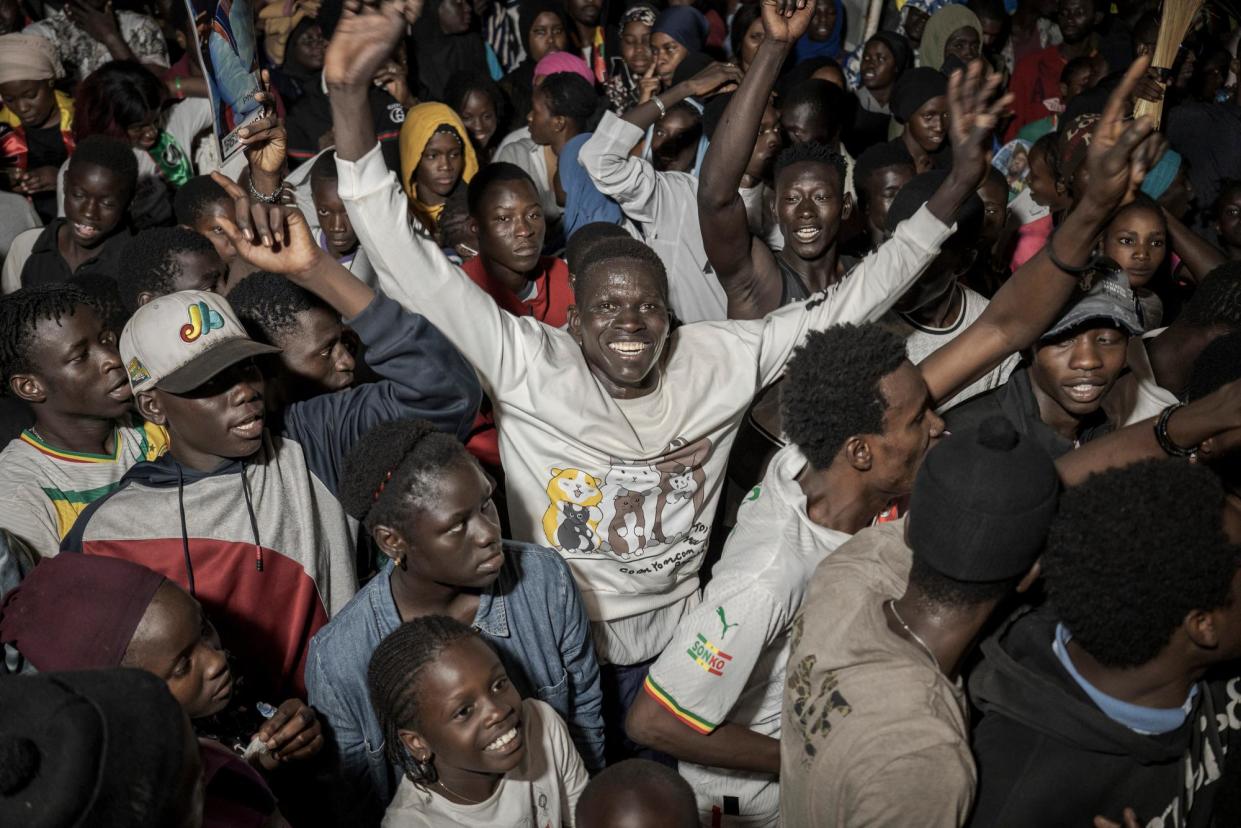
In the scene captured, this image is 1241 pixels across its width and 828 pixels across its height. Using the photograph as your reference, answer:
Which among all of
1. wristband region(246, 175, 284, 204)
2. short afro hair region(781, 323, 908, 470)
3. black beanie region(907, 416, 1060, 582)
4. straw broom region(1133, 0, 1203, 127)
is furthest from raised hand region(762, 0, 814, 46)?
straw broom region(1133, 0, 1203, 127)

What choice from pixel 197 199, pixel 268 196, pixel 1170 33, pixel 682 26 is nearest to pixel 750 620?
pixel 268 196

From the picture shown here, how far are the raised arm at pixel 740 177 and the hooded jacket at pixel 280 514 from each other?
1164 millimetres

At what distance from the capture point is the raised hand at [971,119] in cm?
304

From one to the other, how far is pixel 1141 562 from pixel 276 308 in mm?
2544

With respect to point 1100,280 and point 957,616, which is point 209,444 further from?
point 1100,280

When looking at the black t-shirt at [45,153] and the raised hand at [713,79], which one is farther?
the black t-shirt at [45,153]

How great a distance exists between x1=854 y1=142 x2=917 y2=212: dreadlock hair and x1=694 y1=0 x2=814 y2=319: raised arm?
1.46 metres

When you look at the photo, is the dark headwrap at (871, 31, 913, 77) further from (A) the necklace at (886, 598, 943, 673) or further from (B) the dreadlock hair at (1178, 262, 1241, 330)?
(A) the necklace at (886, 598, 943, 673)

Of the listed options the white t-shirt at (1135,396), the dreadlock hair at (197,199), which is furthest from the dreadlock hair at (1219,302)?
the dreadlock hair at (197,199)

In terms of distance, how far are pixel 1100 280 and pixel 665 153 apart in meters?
2.78

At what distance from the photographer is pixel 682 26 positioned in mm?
7008

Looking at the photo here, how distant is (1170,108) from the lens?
20.7 feet

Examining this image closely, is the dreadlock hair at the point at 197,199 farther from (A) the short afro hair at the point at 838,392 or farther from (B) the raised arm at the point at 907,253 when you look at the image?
(A) the short afro hair at the point at 838,392

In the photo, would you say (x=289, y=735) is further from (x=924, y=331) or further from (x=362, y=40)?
(x=924, y=331)
